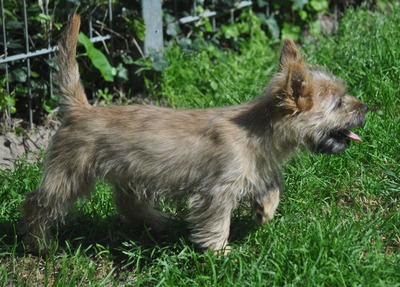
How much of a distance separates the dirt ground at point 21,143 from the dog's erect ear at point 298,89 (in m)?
2.41

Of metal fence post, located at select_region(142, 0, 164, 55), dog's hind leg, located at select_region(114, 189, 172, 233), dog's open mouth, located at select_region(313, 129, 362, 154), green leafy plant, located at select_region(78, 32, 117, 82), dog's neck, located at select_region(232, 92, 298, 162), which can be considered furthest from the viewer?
metal fence post, located at select_region(142, 0, 164, 55)

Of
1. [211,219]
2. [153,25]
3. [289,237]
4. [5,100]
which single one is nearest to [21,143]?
[5,100]

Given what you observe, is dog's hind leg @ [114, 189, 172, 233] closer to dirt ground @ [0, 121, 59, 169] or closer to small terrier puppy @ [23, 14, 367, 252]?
small terrier puppy @ [23, 14, 367, 252]

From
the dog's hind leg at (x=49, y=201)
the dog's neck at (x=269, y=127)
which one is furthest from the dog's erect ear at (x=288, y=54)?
the dog's hind leg at (x=49, y=201)

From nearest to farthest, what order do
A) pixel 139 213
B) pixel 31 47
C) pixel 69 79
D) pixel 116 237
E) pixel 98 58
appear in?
pixel 69 79 < pixel 116 237 < pixel 139 213 < pixel 31 47 < pixel 98 58

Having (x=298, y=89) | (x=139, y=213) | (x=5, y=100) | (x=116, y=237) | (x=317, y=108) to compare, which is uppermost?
(x=298, y=89)

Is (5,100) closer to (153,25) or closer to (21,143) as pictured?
(21,143)

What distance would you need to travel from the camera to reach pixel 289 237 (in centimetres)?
478

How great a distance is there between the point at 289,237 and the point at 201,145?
75cm

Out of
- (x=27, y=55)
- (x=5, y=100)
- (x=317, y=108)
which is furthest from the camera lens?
(x=27, y=55)

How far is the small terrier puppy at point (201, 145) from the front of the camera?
4.78 metres

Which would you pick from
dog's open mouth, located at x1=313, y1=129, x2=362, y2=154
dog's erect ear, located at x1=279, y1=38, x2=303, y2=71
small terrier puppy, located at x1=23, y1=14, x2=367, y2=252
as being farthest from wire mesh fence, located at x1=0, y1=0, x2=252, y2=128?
dog's open mouth, located at x1=313, y1=129, x2=362, y2=154

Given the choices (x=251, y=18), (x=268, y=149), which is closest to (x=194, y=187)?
(x=268, y=149)

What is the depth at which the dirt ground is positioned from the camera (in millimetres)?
6458
